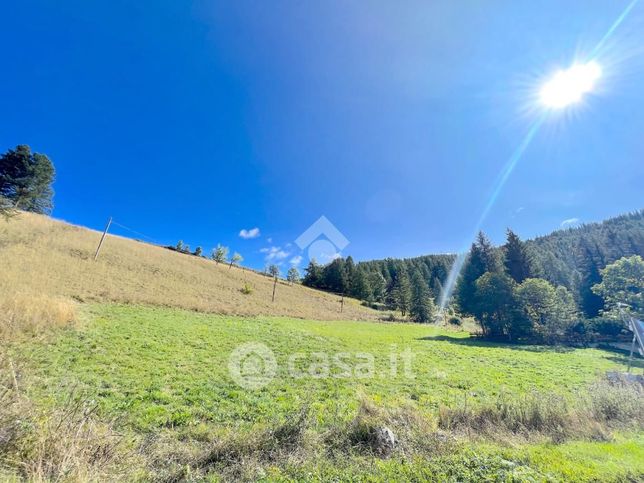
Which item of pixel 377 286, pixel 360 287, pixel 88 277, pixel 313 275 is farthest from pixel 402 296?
pixel 88 277

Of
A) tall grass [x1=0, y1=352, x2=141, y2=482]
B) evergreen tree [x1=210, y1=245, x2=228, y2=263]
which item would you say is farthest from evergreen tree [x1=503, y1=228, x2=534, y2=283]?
evergreen tree [x1=210, y1=245, x2=228, y2=263]

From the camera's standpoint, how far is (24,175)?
38.9m

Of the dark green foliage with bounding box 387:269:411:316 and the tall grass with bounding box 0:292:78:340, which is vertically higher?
the dark green foliage with bounding box 387:269:411:316

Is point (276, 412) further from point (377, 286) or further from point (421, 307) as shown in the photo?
point (377, 286)

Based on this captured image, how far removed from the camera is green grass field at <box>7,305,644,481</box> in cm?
408

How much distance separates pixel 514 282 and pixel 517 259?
8.93m

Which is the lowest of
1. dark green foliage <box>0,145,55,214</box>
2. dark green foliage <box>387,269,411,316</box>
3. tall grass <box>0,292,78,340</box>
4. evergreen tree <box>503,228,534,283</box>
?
tall grass <box>0,292,78,340</box>

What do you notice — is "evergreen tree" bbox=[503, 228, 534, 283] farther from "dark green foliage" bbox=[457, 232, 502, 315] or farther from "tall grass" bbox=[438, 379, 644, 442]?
"tall grass" bbox=[438, 379, 644, 442]

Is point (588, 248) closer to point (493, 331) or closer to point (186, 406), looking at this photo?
point (493, 331)

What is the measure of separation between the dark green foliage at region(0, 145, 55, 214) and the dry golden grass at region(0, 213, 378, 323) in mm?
7100

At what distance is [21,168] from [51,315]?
4565 cm

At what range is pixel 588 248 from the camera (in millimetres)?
55812

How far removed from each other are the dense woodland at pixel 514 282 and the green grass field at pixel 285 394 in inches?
616

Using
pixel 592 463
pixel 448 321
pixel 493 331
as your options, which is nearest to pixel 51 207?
pixel 592 463
